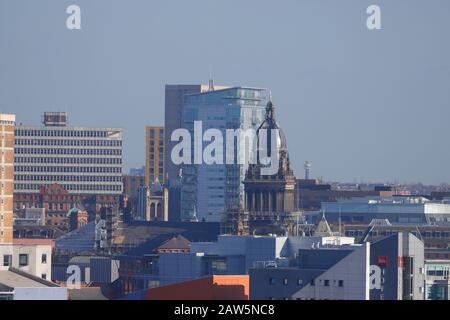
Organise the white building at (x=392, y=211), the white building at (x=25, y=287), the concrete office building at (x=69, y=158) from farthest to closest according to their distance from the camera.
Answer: the concrete office building at (x=69, y=158), the white building at (x=392, y=211), the white building at (x=25, y=287)

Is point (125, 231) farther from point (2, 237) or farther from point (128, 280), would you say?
point (128, 280)

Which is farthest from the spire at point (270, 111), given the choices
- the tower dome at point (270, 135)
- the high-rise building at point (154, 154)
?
the high-rise building at point (154, 154)

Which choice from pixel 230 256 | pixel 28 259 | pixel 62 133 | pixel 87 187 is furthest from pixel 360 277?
pixel 87 187

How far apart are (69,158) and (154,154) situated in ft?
82.6

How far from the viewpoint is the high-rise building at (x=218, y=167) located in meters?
134

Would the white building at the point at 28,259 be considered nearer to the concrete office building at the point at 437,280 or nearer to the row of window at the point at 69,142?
the concrete office building at the point at 437,280

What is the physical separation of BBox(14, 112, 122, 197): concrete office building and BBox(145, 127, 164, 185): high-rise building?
839 inches

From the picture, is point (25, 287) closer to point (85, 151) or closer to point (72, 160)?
point (85, 151)

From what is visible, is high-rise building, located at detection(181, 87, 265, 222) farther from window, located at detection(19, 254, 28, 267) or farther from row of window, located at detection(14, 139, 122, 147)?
window, located at detection(19, 254, 28, 267)

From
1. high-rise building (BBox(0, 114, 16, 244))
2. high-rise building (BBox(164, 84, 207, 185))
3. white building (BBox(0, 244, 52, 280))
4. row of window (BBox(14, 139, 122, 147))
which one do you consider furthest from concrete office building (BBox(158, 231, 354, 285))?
high-rise building (BBox(164, 84, 207, 185))

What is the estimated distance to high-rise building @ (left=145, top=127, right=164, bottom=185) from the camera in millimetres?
173000

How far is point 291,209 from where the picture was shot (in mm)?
102812

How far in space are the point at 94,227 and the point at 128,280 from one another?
34413 mm
